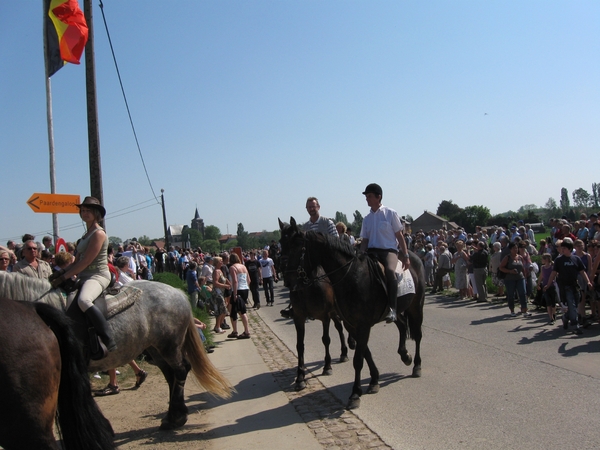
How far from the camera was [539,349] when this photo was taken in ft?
27.9

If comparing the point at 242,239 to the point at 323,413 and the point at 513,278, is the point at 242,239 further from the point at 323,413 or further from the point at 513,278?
the point at 323,413

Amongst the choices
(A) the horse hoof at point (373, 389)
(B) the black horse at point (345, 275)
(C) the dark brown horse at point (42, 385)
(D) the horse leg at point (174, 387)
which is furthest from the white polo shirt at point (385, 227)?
(C) the dark brown horse at point (42, 385)

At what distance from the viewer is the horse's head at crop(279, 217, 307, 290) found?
6527 millimetres

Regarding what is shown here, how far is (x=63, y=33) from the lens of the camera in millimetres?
11281

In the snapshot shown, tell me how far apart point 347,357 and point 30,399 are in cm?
649

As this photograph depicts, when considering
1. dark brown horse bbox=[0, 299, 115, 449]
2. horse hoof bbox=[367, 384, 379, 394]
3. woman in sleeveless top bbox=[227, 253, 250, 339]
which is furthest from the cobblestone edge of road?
woman in sleeveless top bbox=[227, 253, 250, 339]

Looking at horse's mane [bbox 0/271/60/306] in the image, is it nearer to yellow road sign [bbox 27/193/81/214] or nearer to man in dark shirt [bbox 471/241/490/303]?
yellow road sign [bbox 27/193/81/214]

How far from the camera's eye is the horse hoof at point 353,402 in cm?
603

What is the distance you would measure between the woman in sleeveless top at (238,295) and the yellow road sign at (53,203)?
4.14 meters

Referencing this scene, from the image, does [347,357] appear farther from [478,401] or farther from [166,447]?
[166,447]

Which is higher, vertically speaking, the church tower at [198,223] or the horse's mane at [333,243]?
the church tower at [198,223]

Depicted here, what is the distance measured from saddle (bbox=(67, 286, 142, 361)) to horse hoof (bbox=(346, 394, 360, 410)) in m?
2.87

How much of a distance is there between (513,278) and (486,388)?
7.17 meters

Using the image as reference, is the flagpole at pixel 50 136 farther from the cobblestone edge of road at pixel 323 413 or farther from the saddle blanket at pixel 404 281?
the saddle blanket at pixel 404 281
